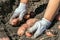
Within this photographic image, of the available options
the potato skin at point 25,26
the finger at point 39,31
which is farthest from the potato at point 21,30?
the finger at point 39,31

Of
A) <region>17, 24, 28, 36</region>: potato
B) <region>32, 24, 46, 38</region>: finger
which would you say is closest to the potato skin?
<region>17, 24, 28, 36</region>: potato

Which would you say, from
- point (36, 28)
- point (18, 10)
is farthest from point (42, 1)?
point (36, 28)

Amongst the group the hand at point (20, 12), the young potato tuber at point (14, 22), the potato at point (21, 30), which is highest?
the hand at point (20, 12)

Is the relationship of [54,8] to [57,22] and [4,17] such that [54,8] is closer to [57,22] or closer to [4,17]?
[57,22]

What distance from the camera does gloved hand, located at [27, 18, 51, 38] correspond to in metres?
2.31

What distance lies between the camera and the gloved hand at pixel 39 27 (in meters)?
2.31

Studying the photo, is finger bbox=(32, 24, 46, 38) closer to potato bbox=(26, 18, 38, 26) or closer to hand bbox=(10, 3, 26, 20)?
potato bbox=(26, 18, 38, 26)

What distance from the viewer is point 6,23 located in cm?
255

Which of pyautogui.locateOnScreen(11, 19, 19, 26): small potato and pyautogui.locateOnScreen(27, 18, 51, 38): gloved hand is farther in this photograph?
pyautogui.locateOnScreen(11, 19, 19, 26): small potato

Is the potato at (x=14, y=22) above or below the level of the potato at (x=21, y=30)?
above

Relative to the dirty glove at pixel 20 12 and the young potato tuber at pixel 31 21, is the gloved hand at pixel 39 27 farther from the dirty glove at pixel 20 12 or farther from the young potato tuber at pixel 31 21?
the dirty glove at pixel 20 12

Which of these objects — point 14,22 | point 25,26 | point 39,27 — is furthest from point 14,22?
point 39,27

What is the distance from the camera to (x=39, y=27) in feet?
7.61

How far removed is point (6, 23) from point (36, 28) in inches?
14.2
